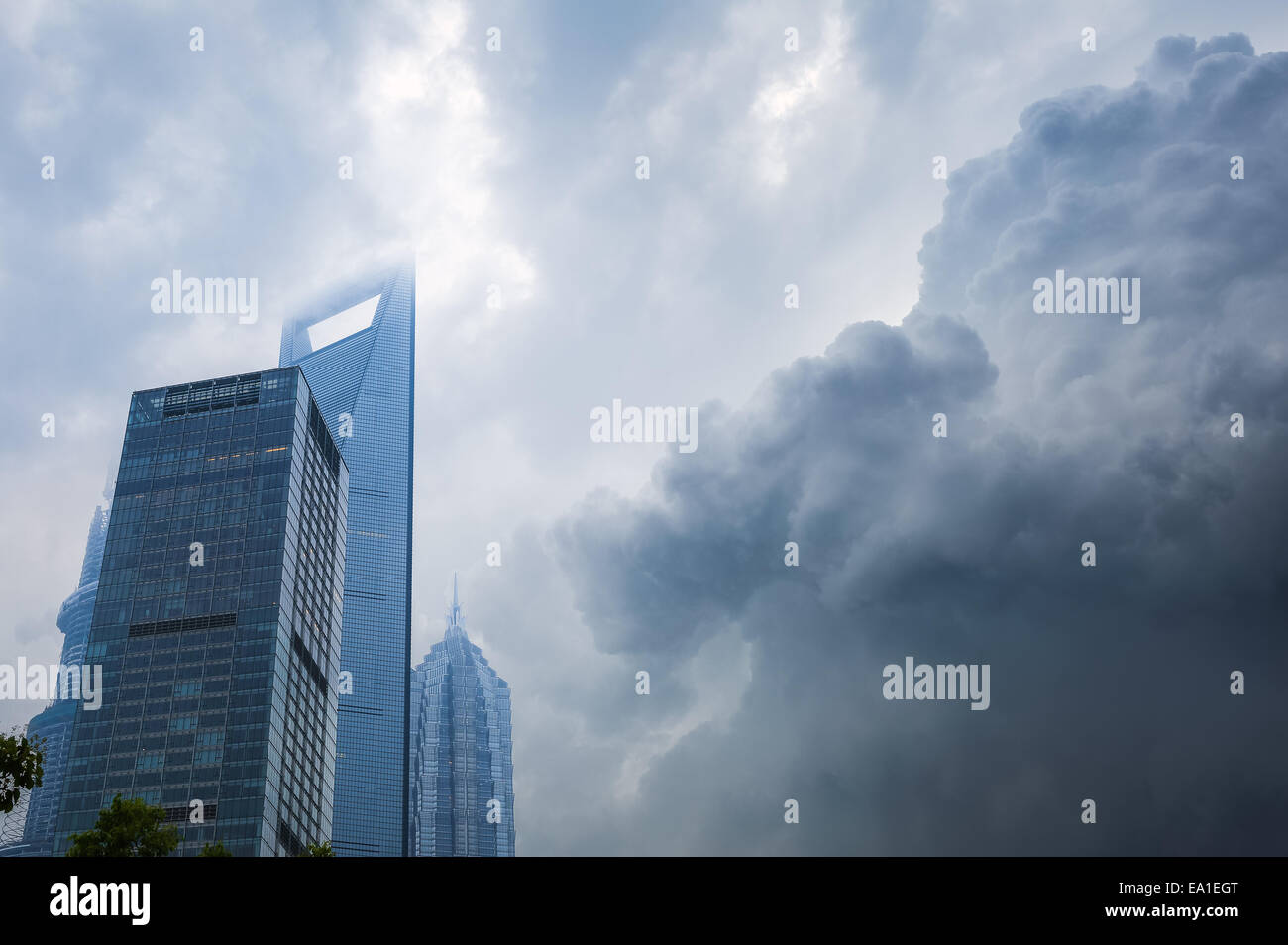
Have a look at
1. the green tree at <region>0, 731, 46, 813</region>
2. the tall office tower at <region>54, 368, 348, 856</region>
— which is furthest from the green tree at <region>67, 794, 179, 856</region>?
the tall office tower at <region>54, 368, 348, 856</region>

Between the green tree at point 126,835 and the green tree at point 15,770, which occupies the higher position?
the green tree at point 15,770

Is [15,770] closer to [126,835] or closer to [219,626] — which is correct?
[126,835]

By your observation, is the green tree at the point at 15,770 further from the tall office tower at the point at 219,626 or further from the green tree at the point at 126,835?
the tall office tower at the point at 219,626

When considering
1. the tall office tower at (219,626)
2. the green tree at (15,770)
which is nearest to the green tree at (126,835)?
the green tree at (15,770)

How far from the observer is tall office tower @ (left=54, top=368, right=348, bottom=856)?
14350 centimetres

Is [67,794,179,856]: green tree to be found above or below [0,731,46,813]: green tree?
below

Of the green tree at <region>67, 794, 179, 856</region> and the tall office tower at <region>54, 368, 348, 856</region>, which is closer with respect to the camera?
the green tree at <region>67, 794, 179, 856</region>

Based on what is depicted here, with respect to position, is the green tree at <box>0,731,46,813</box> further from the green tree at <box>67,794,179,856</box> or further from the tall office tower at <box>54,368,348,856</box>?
the tall office tower at <box>54,368,348,856</box>

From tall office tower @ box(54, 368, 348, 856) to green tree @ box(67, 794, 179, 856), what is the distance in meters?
90.8

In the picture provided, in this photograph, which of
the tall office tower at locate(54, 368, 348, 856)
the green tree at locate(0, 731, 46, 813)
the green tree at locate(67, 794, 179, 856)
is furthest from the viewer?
the tall office tower at locate(54, 368, 348, 856)

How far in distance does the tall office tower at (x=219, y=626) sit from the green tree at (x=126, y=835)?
90.8 m

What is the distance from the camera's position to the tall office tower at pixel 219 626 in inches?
5650
